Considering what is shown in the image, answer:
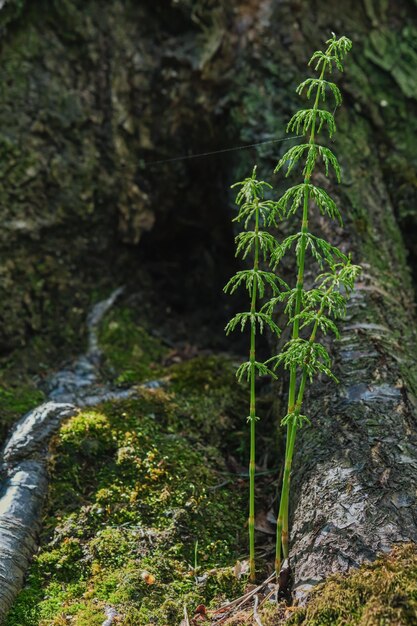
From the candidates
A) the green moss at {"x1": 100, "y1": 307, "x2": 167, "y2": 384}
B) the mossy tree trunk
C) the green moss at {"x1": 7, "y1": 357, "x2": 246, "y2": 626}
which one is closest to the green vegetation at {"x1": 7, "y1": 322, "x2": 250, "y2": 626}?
the green moss at {"x1": 7, "y1": 357, "x2": 246, "y2": 626}

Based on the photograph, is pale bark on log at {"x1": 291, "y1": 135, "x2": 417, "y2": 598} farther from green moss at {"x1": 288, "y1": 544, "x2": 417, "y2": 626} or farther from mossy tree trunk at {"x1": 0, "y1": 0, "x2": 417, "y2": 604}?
mossy tree trunk at {"x1": 0, "y1": 0, "x2": 417, "y2": 604}

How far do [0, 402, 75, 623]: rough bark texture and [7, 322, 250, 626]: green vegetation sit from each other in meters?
0.06

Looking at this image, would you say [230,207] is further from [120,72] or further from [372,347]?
[372,347]

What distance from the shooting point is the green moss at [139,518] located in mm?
2541

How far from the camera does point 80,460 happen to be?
315cm

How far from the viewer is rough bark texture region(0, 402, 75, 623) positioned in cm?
263

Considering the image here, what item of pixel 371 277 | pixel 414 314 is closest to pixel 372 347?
pixel 371 277

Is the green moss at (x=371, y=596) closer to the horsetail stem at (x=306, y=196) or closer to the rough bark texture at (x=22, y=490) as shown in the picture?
the horsetail stem at (x=306, y=196)

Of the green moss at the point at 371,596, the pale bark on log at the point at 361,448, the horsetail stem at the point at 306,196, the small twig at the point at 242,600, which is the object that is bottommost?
the small twig at the point at 242,600

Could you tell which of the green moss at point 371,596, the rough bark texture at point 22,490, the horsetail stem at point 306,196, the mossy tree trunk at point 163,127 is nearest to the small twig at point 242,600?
the horsetail stem at point 306,196

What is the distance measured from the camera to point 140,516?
2.87 meters

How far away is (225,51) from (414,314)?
7.53 ft

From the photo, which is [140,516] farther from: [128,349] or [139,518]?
[128,349]

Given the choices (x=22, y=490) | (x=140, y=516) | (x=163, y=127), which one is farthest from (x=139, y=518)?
(x=163, y=127)
